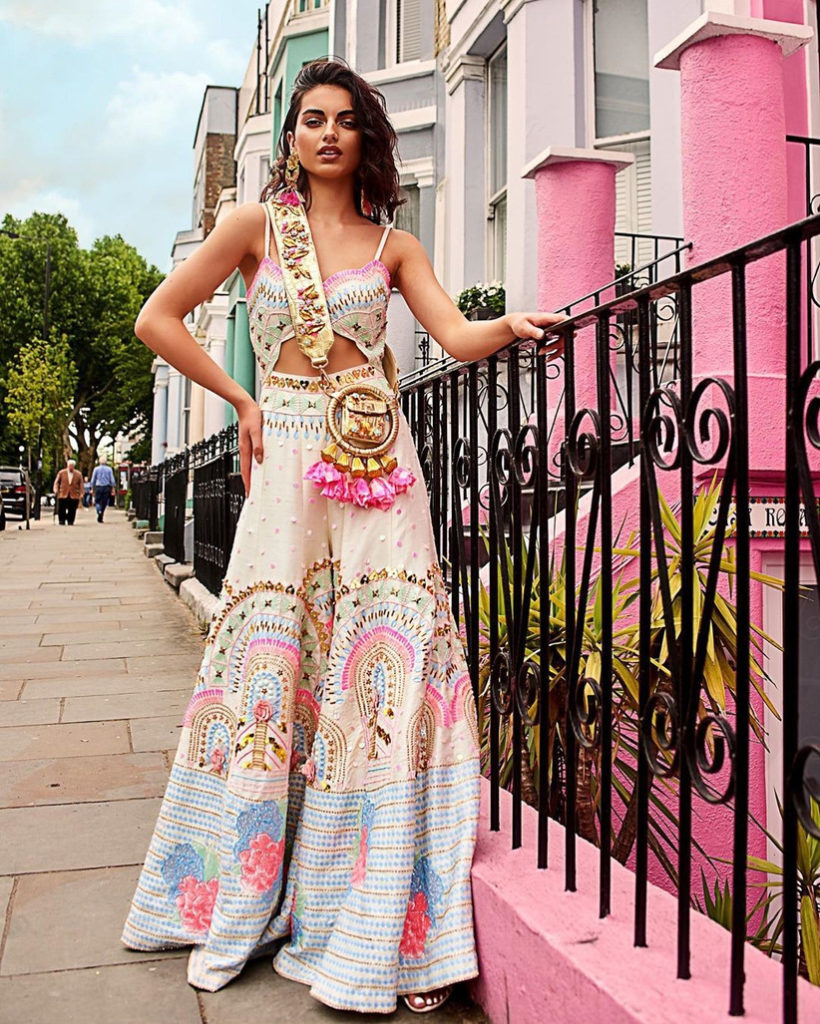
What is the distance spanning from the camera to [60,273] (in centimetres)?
4850

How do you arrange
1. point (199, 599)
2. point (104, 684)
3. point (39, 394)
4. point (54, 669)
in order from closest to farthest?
1. point (104, 684)
2. point (54, 669)
3. point (199, 599)
4. point (39, 394)

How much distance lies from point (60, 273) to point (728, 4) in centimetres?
4659

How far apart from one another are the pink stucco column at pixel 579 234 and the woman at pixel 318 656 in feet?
15.7

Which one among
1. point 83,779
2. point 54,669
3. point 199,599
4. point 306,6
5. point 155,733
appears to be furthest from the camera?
point 306,6

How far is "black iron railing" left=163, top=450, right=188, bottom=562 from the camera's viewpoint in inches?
501

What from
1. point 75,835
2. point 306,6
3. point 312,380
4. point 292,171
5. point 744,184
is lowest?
point 75,835

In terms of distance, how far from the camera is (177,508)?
13.2 metres

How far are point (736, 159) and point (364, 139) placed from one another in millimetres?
3707

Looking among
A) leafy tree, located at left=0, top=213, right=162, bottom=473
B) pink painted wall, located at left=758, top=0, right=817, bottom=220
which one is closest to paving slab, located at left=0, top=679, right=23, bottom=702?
pink painted wall, located at left=758, top=0, right=817, bottom=220

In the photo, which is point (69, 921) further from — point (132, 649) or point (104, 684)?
point (132, 649)

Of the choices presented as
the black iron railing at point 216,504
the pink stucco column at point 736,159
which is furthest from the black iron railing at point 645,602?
the black iron railing at point 216,504

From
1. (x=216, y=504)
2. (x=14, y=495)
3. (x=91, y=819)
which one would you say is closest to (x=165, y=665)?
(x=216, y=504)

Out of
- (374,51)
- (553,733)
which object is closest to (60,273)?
(374,51)

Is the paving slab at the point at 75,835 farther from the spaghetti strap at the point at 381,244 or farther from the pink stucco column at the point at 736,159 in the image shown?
the pink stucco column at the point at 736,159
